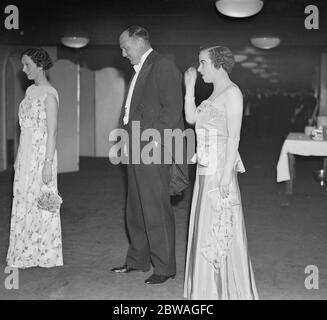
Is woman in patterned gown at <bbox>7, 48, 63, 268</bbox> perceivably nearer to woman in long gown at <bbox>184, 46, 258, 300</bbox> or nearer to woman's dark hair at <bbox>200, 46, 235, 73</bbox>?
woman in long gown at <bbox>184, 46, 258, 300</bbox>

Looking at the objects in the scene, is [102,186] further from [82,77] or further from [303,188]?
[82,77]

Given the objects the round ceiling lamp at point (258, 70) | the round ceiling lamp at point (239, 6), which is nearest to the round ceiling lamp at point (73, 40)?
the round ceiling lamp at point (239, 6)

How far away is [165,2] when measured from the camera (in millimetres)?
7758

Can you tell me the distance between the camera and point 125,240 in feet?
16.7

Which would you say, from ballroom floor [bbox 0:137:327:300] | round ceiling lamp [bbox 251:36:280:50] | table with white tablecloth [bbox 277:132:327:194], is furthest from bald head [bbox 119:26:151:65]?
round ceiling lamp [bbox 251:36:280:50]

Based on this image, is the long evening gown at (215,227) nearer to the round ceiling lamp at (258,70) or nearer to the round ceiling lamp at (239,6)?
the round ceiling lamp at (239,6)

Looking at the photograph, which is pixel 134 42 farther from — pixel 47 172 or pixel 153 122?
pixel 47 172

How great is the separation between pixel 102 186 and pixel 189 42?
296 centimetres

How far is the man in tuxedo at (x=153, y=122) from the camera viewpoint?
3.53m

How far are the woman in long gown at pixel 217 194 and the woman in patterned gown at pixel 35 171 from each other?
1182 millimetres

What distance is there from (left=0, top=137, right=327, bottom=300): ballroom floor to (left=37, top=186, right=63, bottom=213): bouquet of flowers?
1.55 ft

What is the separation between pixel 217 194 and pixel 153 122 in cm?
74

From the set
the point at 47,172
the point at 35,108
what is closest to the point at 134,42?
the point at 35,108

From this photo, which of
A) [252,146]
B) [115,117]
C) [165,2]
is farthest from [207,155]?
[252,146]
